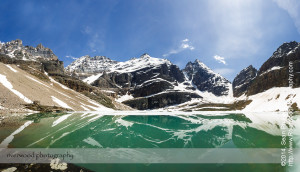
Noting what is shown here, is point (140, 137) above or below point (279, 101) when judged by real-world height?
below

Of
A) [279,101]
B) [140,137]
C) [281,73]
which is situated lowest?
[140,137]

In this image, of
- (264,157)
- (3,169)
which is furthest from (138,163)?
(264,157)

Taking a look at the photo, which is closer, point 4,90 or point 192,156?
point 192,156

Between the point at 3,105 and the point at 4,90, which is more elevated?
the point at 4,90

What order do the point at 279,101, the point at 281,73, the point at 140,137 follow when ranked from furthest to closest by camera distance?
1. the point at 281,73
2. the point at 279,101
3. the point at 140,137

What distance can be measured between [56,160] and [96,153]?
111 inches

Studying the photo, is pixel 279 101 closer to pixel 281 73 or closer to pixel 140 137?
pixel 281 73

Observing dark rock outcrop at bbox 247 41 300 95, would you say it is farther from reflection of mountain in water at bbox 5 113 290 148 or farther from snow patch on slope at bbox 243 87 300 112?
reflection of mountain in water at bbox 5 113 290 148

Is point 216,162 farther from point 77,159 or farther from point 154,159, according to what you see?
point 77,159

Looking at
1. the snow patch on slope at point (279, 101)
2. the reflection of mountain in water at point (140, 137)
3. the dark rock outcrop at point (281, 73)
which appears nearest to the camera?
the reflection of mountain in water at point (140, 137)

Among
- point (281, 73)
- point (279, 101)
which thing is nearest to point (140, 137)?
point (279, 101)

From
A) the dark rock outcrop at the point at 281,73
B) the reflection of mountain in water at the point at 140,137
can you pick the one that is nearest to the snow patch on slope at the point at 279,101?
the dark rock outcrop at the point at 281,73

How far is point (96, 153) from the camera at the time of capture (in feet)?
38.1

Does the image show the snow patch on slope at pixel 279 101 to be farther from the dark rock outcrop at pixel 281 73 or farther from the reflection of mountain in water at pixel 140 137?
the reflection of mountain in water at pixel 140 137
